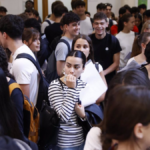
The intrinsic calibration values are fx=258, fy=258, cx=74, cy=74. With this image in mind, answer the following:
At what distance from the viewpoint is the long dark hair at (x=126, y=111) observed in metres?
1.08

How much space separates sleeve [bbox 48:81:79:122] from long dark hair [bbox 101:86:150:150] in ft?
2.49

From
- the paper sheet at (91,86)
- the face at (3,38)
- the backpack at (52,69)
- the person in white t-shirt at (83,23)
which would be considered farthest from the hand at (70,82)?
the person in white t-shirt at (83,23)

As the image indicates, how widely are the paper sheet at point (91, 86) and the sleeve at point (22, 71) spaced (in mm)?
480

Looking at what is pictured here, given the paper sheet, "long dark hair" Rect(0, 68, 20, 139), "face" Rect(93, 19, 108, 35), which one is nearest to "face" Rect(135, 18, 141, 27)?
"face" Rect(93, 19, 108, 35)

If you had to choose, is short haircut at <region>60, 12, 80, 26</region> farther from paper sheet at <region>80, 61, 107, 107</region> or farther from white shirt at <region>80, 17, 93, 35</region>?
white shirt at <region>80, 17, 93, 35</region>

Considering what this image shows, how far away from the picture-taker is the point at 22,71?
2201mm

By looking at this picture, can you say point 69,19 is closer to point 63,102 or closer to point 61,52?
point 61,52

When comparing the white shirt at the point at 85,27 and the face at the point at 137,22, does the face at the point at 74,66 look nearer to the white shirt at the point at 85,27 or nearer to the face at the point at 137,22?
the white shirt at the point at 85,27

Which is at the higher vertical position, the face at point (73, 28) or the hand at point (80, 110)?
the face at point (73, 28)

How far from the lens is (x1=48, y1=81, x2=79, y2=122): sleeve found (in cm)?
191

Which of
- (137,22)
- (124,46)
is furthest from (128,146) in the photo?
(137,22)

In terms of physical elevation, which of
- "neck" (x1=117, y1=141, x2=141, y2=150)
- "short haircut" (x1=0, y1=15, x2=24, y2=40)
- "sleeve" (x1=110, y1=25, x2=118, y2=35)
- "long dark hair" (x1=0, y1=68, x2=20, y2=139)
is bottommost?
"neck" (x1=117, y1=141, x2=141, y2=150)

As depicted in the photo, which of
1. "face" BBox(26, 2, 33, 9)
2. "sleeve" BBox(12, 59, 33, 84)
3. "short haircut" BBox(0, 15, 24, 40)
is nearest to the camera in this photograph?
"sleeve" BBox(12, 59, 33, 84)

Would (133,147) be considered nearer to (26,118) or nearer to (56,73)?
(26,118)
